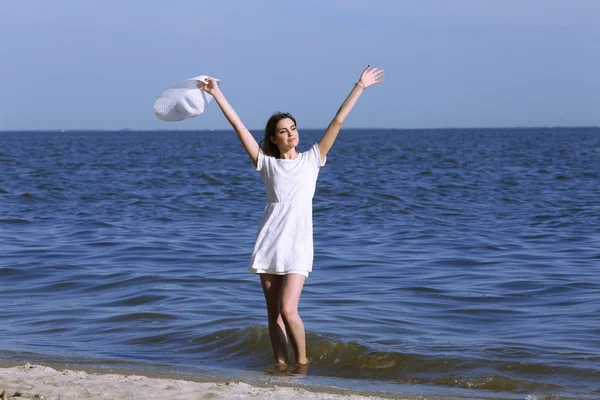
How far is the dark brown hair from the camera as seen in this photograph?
20.7 feet

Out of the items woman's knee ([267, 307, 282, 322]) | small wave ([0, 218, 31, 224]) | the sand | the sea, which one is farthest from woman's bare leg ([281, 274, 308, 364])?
small wave ([0, 218, 31, 224])

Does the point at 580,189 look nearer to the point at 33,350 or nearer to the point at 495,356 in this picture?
the point at 495,356

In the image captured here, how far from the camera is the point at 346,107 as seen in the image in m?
6.14

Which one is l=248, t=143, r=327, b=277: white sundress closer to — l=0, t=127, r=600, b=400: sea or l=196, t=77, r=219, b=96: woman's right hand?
l=196, t=77, r=219, b=96: woman's right hand

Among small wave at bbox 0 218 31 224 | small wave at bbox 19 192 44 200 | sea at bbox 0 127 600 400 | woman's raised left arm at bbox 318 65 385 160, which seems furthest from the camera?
small wave at bbox 19 192 44 200

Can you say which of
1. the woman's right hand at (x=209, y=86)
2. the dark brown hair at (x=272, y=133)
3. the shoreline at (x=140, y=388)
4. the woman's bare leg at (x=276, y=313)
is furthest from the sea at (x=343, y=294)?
the woman's right hand at (x=209, y=86)

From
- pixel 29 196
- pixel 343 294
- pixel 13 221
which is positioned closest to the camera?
pixel 343 294

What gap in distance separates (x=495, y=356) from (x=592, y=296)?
118 inches

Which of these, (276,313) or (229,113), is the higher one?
(229,113)

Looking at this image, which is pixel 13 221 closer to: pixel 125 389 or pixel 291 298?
pixel 291 298

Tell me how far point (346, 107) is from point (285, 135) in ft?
1.58

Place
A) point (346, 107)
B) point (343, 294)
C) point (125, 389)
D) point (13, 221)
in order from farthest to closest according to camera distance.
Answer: point (13, 221) < point (343, 294) < point (346, 107) < point (125, 389)

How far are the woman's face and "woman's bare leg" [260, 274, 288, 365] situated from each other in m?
0.95

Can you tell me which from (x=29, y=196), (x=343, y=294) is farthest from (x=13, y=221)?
(x=343, y=294)
